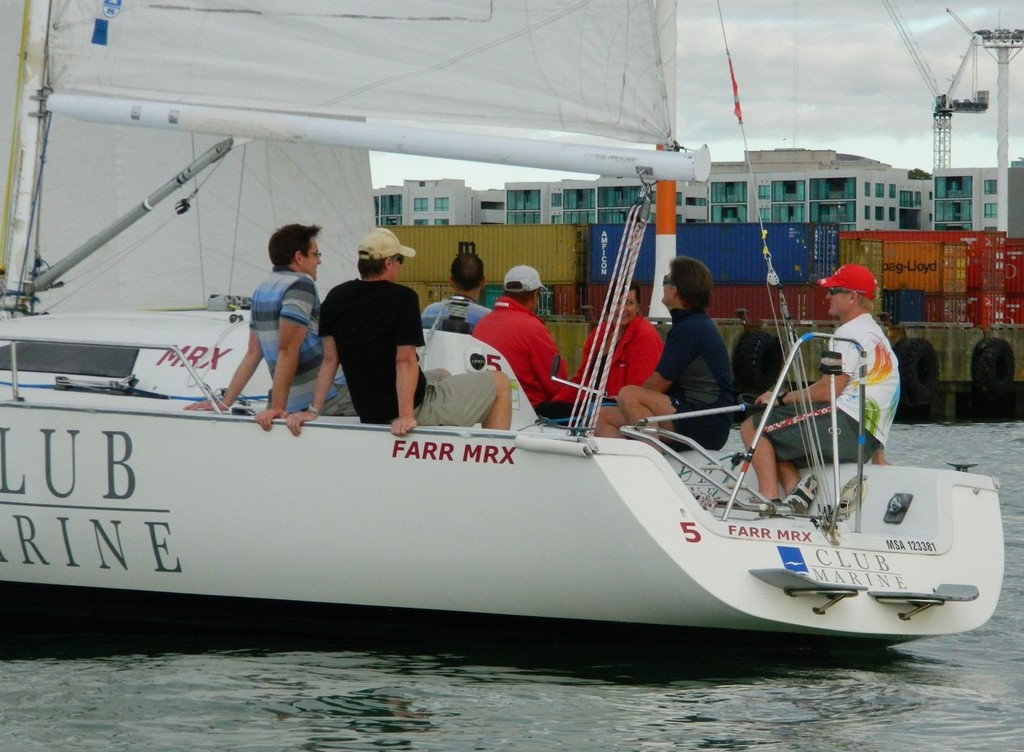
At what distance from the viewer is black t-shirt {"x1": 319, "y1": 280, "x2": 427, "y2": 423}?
21.8ft

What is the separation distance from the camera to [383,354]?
6.74 m

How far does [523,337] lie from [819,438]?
1.55 m

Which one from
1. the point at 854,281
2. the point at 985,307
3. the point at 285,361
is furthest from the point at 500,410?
the point at 985,307

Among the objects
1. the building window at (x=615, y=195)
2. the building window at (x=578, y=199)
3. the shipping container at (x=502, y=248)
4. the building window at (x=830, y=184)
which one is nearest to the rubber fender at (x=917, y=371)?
the shipping container at (x=502, y=248)

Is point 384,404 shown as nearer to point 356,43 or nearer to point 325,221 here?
point 356,43

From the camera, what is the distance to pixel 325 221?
9.84m

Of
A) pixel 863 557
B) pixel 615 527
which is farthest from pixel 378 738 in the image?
pixel 863 557

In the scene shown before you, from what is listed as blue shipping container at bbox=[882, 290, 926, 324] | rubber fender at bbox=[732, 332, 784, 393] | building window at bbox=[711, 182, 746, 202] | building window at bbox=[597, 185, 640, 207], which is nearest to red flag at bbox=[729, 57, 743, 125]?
rubber fender at bbox=[732, 332, 784, 393]

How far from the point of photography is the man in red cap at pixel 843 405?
7.42 meters

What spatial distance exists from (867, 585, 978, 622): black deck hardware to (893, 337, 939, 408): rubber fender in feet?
80.7

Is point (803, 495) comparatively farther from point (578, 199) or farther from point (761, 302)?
point (578, 199)

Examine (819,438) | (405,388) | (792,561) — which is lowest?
(792,561)

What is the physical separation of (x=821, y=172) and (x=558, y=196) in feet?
41.0

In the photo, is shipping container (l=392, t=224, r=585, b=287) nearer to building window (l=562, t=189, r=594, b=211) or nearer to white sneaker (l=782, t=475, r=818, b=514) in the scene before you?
building window (l=562, t=189, r=594, b=211)
